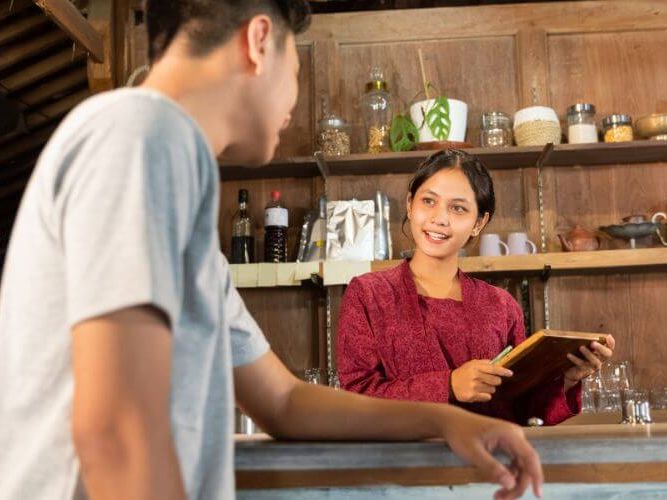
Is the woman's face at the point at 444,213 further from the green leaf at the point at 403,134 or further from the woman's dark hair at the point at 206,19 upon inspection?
the woman's dark hair at the point at 206,19

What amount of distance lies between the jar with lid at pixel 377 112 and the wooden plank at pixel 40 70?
2.21m

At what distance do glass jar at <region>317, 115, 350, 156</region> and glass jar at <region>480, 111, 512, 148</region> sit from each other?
633mm

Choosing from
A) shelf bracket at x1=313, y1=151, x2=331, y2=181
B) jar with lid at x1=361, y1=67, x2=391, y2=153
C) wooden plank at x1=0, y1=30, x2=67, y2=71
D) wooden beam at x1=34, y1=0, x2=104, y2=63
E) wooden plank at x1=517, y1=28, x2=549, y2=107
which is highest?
wooden plank at x1=0, y1=30, x2=67, y2=71

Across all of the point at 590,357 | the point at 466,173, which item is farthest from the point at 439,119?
the point at 590,357

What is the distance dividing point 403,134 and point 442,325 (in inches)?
66.4

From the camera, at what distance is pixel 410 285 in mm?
2445

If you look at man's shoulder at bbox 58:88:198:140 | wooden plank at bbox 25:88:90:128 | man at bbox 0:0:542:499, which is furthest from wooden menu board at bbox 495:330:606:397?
wooden plank at bbox 25:88:90:128

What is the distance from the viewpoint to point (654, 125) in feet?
12.7

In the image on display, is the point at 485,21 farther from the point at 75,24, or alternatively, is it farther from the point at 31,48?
the point at 31,48

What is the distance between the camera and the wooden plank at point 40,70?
545cm

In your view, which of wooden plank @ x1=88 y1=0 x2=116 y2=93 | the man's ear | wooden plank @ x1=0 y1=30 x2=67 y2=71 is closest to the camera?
the man's ear

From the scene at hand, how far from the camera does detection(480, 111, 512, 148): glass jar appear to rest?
3961 mm

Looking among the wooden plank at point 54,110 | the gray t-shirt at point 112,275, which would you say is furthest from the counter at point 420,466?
the wooden plank at point 54,110

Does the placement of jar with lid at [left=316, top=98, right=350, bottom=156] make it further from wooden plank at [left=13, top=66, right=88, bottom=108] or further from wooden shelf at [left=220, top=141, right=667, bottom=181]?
wooden plank at [left=13, top=66, right=88, bottom=108]
